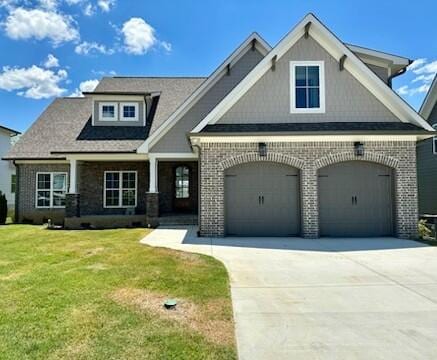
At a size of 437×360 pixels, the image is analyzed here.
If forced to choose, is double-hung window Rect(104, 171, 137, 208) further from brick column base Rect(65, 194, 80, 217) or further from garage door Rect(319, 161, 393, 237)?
garage door Rect(319, 161, 393, 237)

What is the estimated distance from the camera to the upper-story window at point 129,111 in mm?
18219

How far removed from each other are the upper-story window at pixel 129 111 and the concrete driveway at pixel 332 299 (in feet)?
34.1

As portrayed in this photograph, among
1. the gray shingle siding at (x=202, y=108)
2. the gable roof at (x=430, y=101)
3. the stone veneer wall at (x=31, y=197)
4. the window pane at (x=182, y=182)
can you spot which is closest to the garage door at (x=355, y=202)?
the gray shingle siding at (x=202, y=108)

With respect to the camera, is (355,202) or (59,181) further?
(59,181)

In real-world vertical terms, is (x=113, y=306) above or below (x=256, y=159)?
below

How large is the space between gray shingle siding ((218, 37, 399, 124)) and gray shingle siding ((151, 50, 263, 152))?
4.11 m

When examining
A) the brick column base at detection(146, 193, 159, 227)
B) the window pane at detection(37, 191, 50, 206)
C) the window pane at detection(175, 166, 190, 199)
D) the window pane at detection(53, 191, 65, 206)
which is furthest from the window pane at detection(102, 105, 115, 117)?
the brick column base at detection(146, 193, 159, 227)

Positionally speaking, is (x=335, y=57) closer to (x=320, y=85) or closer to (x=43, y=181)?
(x=320, y=85)

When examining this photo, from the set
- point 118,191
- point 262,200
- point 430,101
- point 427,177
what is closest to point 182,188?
point 118,191

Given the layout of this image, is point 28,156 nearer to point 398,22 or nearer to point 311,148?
point 311,148

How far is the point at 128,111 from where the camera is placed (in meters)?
18.3

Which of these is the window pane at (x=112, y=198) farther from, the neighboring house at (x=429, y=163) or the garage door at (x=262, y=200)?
the neighboring house at (x=429, y=163)

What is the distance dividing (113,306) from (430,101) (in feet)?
61.6

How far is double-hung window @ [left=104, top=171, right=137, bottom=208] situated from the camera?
59.0ft
